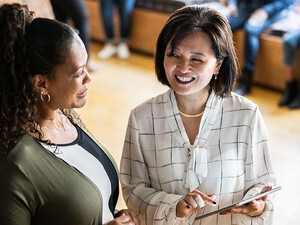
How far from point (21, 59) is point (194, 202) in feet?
2.00

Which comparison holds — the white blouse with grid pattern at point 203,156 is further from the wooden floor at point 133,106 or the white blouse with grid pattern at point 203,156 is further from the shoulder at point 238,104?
the wooden floor at point 133,106

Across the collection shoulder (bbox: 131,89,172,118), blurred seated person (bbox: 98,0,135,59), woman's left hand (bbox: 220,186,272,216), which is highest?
shoulder (bbox: 131,89,172,118)

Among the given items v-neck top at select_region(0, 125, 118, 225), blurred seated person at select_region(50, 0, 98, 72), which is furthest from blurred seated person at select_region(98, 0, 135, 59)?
v-neck top at select_region(0, 125, 118, 225)

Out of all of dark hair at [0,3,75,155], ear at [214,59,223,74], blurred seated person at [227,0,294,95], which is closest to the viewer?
dark hair at [0,3,75,155]

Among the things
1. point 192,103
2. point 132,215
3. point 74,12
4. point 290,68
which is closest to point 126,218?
point 132,215

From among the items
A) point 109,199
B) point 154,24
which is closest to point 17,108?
point 109,199

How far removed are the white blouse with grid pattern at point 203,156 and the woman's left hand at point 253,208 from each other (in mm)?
32

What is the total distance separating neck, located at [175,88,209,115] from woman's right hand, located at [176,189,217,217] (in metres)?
0.28

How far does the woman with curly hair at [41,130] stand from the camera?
1048mm

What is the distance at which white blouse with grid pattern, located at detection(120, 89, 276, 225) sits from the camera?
1352 mm

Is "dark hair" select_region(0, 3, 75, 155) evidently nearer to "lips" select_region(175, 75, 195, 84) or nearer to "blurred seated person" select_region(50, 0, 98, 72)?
"lips" select_region(175, 75, 195, 84)

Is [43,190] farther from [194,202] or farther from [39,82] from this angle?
[194,202]

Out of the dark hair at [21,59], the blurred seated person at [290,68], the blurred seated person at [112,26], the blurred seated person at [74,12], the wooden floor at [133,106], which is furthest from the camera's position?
the blurred seated person at [112,26]

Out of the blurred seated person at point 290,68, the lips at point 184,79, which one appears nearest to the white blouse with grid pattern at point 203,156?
the lips at point 184,79
